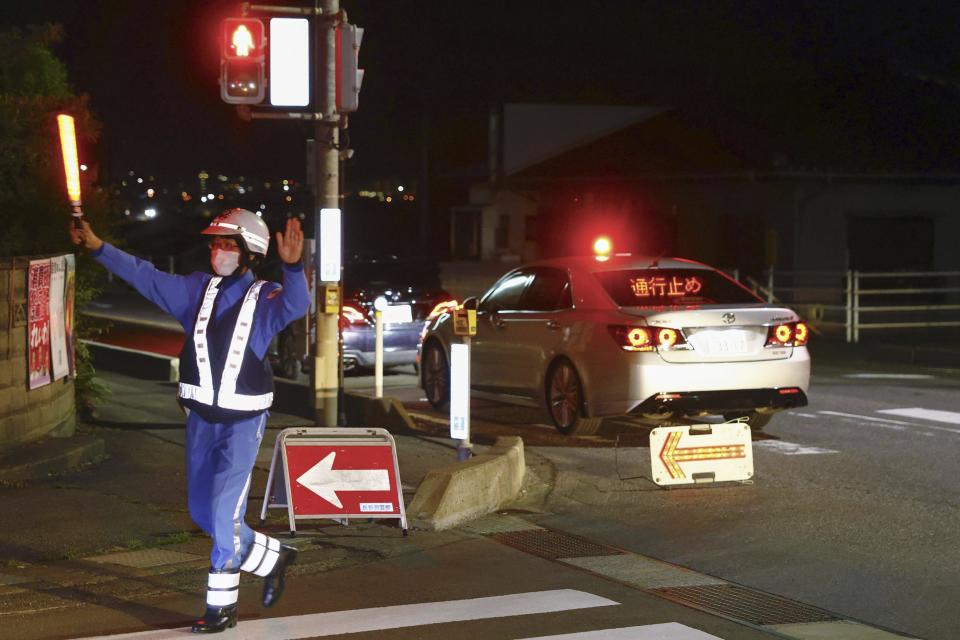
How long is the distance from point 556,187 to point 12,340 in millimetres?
25745

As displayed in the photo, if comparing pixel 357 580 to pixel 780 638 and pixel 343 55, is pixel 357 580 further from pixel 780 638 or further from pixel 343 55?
pixel 343 55

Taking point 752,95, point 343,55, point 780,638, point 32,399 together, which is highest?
point 752,95

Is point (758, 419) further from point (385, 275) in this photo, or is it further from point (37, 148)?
point (385, 275)

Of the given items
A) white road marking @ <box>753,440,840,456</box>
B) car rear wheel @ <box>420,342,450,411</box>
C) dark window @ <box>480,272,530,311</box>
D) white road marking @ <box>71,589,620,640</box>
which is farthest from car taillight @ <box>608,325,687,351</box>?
white road marking @ <box>71,589,620,640</box>

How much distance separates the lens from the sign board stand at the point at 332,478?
27.2 feet

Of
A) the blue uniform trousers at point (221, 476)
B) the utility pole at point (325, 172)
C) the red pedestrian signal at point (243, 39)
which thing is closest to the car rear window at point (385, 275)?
the utility pole at point (325, 172)

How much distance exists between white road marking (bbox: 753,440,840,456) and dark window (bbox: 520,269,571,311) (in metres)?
2.10

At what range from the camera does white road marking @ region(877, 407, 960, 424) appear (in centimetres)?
1353

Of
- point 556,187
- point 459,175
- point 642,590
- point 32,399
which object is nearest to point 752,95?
point 556,187

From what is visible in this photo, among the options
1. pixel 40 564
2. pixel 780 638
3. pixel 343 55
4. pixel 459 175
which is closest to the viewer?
Result: pixel 780 638

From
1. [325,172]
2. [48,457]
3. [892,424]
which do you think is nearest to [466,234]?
[892,424]

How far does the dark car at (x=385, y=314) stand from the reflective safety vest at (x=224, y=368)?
1036cm

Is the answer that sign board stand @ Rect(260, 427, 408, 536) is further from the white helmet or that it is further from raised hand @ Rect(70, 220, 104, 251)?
raised hand @ Rect(70, 220, 104, 251)

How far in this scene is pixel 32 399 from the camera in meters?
10.5
